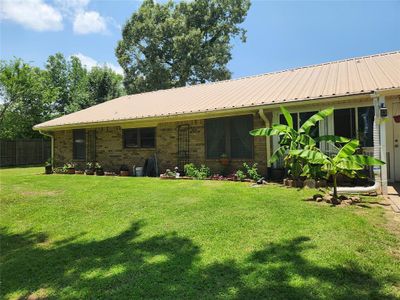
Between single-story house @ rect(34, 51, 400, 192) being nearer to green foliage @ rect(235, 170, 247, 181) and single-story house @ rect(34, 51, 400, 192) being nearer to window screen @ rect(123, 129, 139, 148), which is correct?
window screen @ rect(123, 129, 139, 148)

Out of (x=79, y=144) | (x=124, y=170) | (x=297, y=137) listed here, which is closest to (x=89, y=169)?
(x=79, y=144)

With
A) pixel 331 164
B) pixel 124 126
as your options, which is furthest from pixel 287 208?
pixel 124 126

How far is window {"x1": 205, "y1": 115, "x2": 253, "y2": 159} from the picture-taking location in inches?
427

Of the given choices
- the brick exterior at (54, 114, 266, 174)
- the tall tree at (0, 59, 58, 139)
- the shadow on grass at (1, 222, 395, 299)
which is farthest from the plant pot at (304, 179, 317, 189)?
the tall tree at (0, 59, 58, 139)

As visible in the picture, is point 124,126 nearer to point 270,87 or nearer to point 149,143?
point 149,143

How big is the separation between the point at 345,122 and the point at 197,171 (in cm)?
514

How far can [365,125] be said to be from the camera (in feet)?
29.0

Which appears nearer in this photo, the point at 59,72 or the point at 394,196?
the point at 394,196

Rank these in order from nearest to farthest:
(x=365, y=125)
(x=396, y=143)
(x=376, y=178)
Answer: (x=376, y=178) → (x=365, y=125) → (x=396, y=143)

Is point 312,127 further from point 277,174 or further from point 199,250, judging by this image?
point 199,250

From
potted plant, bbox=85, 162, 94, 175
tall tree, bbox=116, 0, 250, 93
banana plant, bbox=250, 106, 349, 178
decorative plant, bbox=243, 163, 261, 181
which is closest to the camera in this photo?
banana plant, bbox=250, 106, 349, 178

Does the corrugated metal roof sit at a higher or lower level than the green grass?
higher

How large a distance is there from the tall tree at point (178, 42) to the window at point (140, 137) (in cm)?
1556

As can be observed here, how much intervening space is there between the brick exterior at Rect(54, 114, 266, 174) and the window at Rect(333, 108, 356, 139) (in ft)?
7.66
